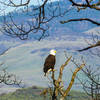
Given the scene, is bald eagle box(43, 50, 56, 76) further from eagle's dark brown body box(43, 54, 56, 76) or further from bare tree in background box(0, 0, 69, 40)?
bare tree in background box(0, 0, 69, 40)

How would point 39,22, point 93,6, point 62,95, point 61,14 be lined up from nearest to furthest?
point 93,6 < point 62,95 < point 39,22 < point 61,14

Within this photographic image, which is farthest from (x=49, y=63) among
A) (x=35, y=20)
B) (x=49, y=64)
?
(x=35, y=20)

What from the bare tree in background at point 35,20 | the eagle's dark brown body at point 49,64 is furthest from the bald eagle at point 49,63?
the bare tree in background at point 35,20

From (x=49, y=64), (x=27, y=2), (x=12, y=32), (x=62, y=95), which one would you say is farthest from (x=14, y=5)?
(x=49, y=64)

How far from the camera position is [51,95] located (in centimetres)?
911

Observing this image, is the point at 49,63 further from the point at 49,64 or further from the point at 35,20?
the point at 35,20

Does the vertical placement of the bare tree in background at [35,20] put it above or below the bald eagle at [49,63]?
above

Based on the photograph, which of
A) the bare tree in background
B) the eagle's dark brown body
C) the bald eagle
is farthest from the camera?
the eagle's dark brown body

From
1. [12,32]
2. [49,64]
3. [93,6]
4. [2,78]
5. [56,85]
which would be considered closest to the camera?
[93,6]

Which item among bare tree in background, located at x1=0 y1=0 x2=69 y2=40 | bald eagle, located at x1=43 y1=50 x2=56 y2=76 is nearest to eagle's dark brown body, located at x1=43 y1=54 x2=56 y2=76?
bald eagle, located at x1=43 y1=50 x2=56 y2=76

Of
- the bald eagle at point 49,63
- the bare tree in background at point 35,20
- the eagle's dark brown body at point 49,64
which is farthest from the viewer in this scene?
the eagle's dark brown body at point 49,64

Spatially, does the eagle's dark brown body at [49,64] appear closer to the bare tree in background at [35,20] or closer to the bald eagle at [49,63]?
the bald eagle at [49,63]

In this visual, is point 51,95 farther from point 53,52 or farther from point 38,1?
point 53,52

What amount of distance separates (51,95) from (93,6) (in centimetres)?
308
